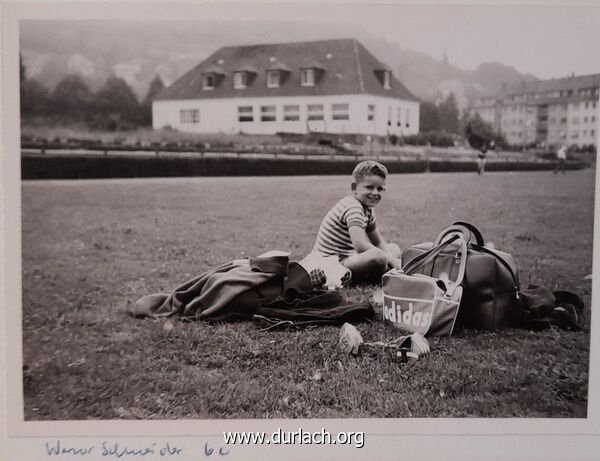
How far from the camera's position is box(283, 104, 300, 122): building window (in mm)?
2674

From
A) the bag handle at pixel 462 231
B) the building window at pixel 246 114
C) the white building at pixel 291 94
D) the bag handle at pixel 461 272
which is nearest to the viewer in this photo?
the bag handle at pixel 461 272

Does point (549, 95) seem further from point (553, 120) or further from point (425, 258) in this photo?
point (425, 258)

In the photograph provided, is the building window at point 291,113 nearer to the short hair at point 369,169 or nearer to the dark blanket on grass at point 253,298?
the short hair at point 369,169

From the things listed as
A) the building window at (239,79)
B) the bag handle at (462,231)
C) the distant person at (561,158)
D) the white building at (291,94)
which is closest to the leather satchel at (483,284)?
the bag handle at (462,231)

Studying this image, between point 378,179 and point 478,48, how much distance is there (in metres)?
0.76

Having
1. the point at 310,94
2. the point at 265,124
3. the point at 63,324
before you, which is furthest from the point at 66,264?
the point at 310,94

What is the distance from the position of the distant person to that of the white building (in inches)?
26.9

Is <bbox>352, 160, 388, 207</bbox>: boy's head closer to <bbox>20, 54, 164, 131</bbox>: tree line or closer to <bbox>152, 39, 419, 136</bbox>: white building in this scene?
<bbox>152, 39, 419, 136</bbox>: white building

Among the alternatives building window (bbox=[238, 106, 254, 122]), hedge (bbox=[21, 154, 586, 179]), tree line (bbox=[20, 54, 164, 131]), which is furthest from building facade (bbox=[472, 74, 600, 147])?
tree line (bbox=[20, 54, 164, 131])

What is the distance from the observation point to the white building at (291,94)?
2.59m

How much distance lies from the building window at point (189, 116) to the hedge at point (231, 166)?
7.3 inches

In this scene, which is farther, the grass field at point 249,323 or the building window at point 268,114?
the building window at point 268,114

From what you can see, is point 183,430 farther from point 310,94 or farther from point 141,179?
point 310,94

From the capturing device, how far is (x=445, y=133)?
2.64 m
